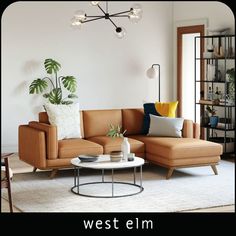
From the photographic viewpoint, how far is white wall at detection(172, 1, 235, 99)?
7688mm

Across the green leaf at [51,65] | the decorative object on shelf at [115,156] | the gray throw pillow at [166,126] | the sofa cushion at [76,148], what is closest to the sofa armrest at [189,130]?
the gray throw pillow at [166,126]

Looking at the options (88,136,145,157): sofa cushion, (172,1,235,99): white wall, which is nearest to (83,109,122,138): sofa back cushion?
(88,136,145,157): sofa cushion

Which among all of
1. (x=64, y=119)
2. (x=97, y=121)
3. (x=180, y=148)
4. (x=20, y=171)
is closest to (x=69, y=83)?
(x=97, y=121)

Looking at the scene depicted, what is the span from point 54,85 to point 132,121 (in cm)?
183

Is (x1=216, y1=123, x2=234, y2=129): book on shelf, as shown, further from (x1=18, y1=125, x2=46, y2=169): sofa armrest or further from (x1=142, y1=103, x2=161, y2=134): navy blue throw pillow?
(x1=18, y1=125, x2=46, y2=169): sofa armrest

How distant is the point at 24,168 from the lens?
6.59 m

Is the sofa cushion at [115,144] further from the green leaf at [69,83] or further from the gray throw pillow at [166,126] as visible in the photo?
the green leaf at [69,83]

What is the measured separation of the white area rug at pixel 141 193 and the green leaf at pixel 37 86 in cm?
190

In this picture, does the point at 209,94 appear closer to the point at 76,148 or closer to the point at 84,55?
the point at 84,55

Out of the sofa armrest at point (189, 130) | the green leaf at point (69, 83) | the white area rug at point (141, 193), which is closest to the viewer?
the white area rug at point (141, 193)

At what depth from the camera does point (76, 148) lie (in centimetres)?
590

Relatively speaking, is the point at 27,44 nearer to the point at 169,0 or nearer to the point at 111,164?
the point at 169,0

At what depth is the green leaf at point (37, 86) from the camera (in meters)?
7.82
